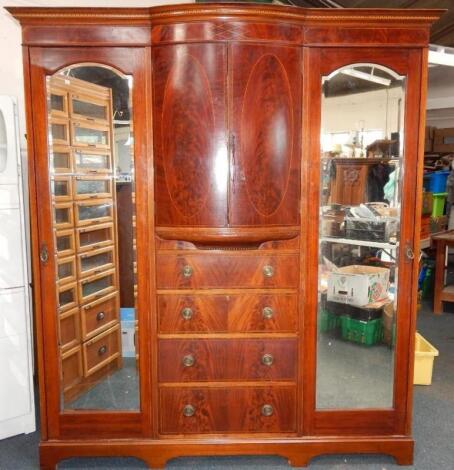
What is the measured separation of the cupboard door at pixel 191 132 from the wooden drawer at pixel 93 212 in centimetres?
28

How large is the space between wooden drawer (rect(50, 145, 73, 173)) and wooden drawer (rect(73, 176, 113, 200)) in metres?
0.06

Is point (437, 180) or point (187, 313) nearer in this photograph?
A: point (187, 313)

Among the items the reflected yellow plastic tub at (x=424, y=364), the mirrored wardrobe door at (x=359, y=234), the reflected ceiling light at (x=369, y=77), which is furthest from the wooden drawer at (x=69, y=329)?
the reflected yellow plastic tub at (x=424, y=364)

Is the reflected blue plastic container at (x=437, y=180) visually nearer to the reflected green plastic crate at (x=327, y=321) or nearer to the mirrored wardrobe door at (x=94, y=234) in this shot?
the reflected green plastic crate at (x=327, y=321)

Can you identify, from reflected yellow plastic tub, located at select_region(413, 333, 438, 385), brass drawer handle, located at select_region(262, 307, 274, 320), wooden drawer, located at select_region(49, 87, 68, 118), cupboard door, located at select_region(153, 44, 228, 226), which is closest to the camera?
cupboard door, located at select_region(153, 44, 228, 226)

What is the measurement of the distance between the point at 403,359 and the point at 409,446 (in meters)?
0.41

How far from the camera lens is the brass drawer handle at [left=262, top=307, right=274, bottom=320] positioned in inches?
80.7

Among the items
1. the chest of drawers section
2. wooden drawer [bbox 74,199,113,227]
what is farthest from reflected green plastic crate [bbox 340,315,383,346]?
wooden drawer [bbox 74,199,113,227]

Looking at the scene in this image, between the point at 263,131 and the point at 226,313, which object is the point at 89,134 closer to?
the point at 263,131

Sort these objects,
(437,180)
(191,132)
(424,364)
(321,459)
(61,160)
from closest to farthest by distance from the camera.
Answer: (191,132), (61,160), (321,459), (424,364), (437,180)

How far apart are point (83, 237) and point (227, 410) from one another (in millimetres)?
1003

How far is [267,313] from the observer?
80.7 inches

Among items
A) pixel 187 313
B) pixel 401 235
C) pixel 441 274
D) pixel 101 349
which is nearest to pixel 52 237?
pixel 101 349

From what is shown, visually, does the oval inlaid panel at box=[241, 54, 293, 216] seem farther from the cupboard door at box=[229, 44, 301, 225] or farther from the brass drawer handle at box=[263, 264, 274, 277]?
the brass drawer handle at box=[263, 264, 274, 277]
